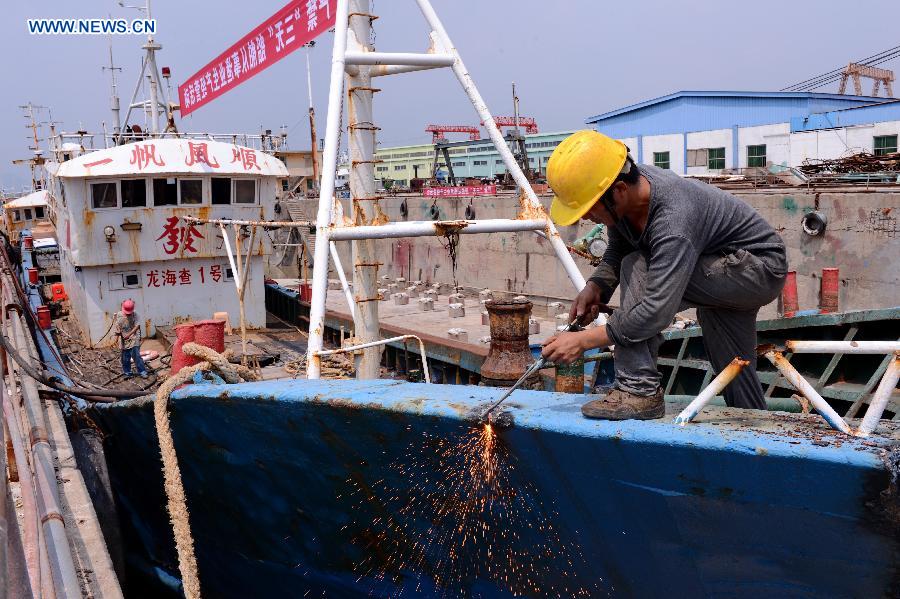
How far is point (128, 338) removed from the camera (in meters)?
9.64

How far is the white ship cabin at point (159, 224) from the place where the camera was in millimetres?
11172

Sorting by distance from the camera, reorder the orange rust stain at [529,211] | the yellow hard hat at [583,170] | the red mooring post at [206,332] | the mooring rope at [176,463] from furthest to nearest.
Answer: the red mooring post at [206,332] → the orange rust stain at [529,211] → the mooring rope at [176,463] → the yellow hard hat at [583,170]

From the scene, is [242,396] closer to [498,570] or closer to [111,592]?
[111,592]

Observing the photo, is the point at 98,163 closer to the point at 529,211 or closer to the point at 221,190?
the point at 221,190

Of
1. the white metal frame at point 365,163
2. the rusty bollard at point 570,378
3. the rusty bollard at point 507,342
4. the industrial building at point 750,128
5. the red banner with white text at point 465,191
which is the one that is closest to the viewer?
the white metal frame at point 365,163

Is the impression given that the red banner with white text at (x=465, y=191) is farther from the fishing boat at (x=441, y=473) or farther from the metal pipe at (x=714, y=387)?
the metal pipe at (x=714, y=387)

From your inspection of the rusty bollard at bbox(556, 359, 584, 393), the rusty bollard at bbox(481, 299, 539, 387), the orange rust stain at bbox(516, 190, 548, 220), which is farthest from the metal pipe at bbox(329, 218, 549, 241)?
the rusty bollard at bbox(556, 359, 584, 393)

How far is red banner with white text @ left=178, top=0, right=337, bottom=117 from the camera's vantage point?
21.4 ft

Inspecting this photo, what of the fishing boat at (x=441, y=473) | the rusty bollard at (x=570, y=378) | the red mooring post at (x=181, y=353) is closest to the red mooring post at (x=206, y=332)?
the red mooring post at (x=181, y=353)

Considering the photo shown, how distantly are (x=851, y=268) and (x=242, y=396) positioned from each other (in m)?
11.4

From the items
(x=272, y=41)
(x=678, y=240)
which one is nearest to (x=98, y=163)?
(x=272, y=41)

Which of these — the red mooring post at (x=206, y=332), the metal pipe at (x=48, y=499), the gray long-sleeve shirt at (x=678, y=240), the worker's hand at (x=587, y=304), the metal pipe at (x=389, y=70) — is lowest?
the metal pipe at (x=48, y=499)

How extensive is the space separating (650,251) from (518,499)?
1.15 metres

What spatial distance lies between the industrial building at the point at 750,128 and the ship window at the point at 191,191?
1912 centimetres
